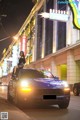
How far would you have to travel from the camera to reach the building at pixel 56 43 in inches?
1471

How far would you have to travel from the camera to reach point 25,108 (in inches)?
508

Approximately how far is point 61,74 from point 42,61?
849 centimetres

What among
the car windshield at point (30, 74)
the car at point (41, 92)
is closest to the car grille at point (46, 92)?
the car at point (41, 92)

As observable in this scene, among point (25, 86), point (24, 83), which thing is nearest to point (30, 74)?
point (24, 83)

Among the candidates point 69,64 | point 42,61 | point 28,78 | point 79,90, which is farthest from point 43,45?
point 28,78

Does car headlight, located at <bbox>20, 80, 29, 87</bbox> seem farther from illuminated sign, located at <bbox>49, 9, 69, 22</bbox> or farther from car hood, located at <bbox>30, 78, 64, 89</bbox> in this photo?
illuminated sign, located at <bbox>49, 9, 69, 22</bbox>

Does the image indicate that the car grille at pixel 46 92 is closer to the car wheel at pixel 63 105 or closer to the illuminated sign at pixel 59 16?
the car wheel at pixel 63 105

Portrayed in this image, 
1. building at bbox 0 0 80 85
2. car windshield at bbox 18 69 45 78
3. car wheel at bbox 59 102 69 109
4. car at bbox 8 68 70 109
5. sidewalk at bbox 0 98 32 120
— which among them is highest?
building at bbox 0 0 80 85

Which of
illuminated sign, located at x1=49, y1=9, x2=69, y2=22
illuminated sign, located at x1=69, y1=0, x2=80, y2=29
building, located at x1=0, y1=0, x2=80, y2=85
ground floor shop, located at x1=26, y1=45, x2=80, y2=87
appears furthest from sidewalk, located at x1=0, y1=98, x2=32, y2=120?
illuminated sign, located at x1=49, y1=9, x2=69, y2=22

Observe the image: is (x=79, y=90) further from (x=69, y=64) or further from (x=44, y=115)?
(x=44, y=115)

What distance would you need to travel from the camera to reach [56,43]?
4459cm

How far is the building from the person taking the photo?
3738 cm

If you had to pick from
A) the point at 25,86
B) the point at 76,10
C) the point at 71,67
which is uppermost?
the point at 76,10

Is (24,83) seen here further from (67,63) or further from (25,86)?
(67,63)
